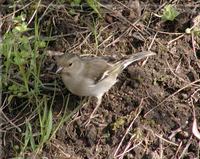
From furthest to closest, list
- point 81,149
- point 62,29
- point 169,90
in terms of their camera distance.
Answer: point 62,29 → point 169,90 → point 81,149

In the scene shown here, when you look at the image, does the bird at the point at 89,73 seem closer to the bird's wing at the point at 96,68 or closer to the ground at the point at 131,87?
the bird's wing at the point at 96,68

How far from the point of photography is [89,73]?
551 cm

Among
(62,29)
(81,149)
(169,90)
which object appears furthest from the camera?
(62,29)

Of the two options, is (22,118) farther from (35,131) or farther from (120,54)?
(120,54)

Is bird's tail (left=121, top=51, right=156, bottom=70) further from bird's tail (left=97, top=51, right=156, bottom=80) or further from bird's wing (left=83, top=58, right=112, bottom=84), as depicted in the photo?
bird's wing (left=83, top=58, right=112, bottom=84)

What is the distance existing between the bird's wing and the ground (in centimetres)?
18

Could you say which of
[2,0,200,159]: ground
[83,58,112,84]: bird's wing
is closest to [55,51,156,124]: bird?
[83,58,112,84]: bird's wing

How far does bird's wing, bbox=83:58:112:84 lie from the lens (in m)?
5.51

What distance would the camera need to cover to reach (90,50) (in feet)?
19.4

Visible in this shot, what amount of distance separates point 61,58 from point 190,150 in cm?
130

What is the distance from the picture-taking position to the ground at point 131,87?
518 centimetres

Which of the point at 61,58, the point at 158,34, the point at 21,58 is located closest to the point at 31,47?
the point at 21,58

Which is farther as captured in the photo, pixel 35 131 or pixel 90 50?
pixel 90 50

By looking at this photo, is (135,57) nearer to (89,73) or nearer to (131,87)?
(131,87)
